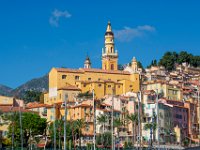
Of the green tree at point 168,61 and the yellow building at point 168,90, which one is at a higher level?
the green tree at point 168,61

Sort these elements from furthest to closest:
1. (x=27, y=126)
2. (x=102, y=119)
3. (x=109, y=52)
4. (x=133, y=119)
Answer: (x=109, y=52), (x=102, y=119), (x=133, y=119), (x=27, y=126)

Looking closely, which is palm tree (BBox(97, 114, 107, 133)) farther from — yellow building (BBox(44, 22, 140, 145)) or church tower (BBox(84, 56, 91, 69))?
church tower (BBox(84, 56, 91, 69))

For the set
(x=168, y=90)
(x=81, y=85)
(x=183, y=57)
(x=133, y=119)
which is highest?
(x=183, y=57)

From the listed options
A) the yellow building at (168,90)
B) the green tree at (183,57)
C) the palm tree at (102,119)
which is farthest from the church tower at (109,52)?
the palm tree at (102,119)

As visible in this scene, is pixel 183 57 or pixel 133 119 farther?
pixel 183 57

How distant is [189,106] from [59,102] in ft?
73.7

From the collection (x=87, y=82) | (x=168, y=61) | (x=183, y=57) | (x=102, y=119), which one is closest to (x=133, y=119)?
(x=102, y=119)

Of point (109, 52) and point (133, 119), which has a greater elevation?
point (109, 52)

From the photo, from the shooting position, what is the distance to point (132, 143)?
81.1 meters

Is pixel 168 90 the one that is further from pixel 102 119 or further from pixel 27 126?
pixel 27 126

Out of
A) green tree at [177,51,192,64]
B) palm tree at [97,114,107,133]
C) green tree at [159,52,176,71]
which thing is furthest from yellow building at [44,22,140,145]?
green tree at [177,51,192,64]

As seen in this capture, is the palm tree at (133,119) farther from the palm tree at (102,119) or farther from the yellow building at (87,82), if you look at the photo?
the yellow building at (87,82)

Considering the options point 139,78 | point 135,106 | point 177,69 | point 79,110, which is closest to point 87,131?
point 79,110

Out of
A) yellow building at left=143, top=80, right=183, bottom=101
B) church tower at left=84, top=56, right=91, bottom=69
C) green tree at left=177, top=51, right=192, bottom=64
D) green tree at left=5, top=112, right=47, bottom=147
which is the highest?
green tree at left=177, top=51, right=192, bottom=64
